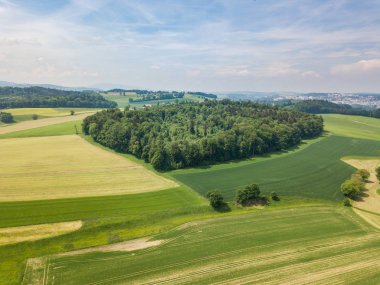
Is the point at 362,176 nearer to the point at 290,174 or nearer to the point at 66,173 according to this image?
the point at 290,174

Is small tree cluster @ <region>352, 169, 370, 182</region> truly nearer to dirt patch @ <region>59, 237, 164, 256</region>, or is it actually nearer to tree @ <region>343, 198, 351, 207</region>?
tree @ <region>343, 198, 351, 207</region>

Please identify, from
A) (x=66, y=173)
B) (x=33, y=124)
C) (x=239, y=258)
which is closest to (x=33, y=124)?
(x=33, y=124)

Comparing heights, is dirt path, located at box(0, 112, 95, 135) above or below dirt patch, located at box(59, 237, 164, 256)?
above

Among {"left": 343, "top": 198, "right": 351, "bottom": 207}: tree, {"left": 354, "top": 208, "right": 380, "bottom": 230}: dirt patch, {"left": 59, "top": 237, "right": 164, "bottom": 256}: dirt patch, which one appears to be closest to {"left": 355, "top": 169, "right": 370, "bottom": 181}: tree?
{"left": 343, "top": 198, "right": 351, "bottom": 207}: tree

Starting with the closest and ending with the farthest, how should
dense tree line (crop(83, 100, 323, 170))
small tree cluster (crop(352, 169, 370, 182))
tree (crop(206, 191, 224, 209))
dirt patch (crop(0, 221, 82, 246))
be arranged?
1. dirt patch (crop(0, 221, 82, 246))
2. tree (crop(206, 191, 224, 209))
3. small tree cluster (crop(352, 169, 370, 182))
4. dense tree line (crop(83, 100, 323, 170))

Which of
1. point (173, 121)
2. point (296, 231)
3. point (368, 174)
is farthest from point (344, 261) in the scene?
point (173, 121)

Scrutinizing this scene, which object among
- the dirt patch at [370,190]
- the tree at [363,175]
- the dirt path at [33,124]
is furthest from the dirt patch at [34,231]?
the dirt path at [33,124]

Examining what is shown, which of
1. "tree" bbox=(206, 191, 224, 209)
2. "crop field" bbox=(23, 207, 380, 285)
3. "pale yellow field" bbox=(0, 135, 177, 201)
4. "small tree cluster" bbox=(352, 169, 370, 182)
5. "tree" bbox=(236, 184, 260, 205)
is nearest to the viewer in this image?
"crop field" bbox=(23, 207, 380, 285)
